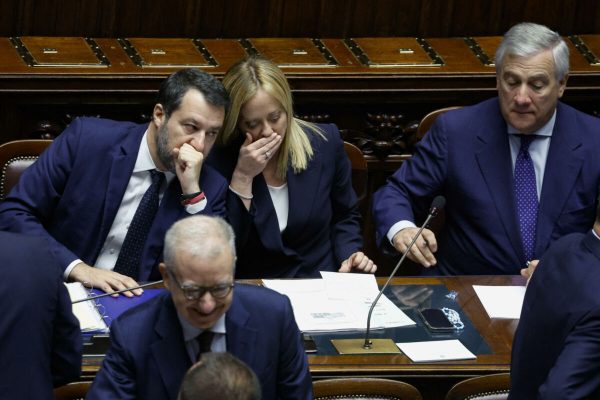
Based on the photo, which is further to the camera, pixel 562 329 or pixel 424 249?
pixel 424 249

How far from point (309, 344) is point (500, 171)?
1.22 metres

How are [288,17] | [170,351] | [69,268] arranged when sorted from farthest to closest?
[288,17] < [69,268] < [170,351]

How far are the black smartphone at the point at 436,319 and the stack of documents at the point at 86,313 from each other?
105cm

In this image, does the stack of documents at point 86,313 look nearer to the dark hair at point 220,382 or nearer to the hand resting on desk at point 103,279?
the hand resting on desk at point 103,279

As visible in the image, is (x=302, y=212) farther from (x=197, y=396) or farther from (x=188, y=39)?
(x=197, y=396)

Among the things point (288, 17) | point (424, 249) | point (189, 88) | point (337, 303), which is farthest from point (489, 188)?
point (288, 17)

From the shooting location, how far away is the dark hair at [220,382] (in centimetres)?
277

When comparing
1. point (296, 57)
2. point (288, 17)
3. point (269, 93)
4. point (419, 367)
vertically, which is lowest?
point (419, 367)

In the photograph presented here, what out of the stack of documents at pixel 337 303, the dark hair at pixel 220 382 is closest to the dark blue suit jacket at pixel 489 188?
the stack of documents at pixel 337 303

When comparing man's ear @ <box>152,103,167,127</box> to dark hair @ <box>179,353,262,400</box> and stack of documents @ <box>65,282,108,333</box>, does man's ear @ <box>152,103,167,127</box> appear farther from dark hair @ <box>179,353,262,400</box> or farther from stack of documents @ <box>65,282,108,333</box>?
dark hair @ <box>179,353,262,400</box>

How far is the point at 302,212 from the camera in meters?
4.95

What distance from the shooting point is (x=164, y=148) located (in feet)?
15.1

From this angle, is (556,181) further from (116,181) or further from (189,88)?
(116,181)

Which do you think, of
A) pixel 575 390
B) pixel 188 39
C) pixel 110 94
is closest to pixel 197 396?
pixel 575 390
